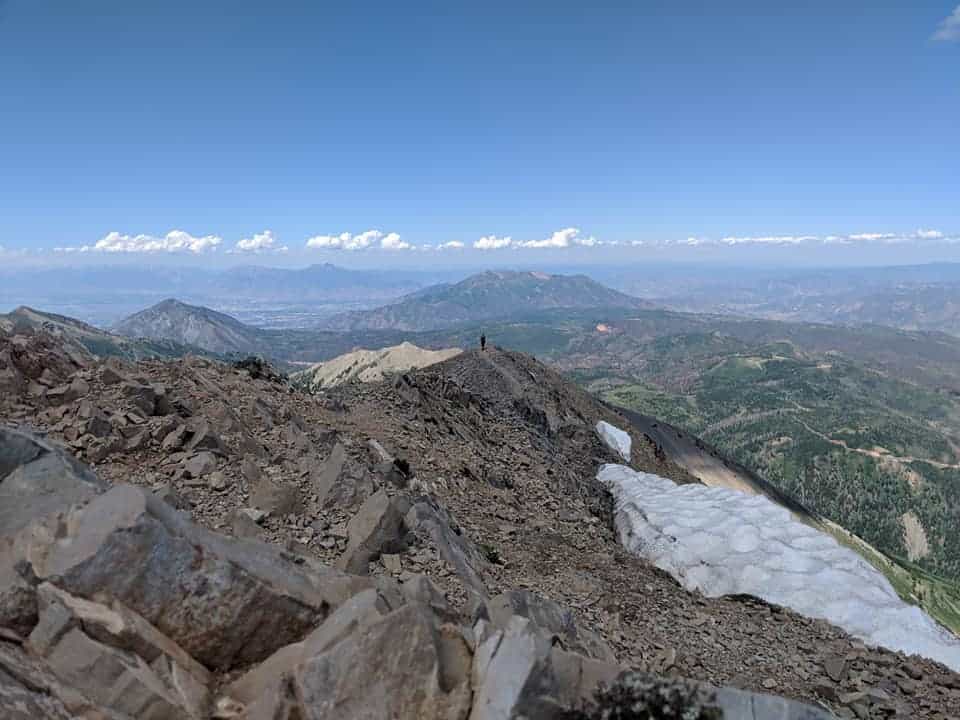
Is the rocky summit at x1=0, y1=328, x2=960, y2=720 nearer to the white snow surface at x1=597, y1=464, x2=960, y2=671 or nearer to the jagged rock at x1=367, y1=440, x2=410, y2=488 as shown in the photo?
the jagged rock at x1=367, y1=440, x2=410, y2=488

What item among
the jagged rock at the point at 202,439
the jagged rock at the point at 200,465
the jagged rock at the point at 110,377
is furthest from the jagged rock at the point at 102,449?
the jagged rock at the point at 110,377

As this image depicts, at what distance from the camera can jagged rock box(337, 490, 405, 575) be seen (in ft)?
42.0

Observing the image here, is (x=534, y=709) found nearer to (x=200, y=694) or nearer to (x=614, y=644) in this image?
(x=200, y=694)

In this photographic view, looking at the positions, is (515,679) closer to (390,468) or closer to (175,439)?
(390,468)

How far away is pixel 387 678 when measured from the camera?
24.7ft

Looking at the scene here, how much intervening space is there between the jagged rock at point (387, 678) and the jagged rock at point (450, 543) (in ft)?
16.5

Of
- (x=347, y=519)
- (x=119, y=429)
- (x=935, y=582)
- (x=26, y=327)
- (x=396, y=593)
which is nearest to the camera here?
(x=396, y=593)

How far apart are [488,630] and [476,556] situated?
8073 mm

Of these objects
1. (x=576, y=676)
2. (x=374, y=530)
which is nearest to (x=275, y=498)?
(x=374, y=530)

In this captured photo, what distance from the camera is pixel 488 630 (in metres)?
Answer: 8.57

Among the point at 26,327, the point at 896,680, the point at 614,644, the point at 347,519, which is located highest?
the point at 26,327

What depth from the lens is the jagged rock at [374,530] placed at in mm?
12812

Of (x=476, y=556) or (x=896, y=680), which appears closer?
(x=896, y=680)

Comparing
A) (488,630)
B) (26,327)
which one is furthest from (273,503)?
(26,327)
